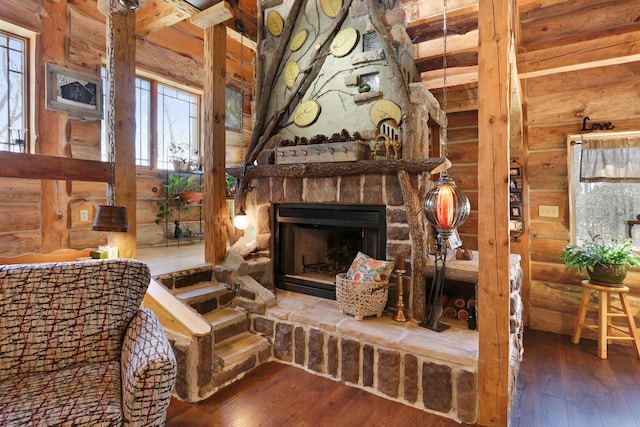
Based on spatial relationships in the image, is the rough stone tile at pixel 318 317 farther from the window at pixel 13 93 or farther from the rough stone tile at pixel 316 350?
the window at pixel 13 93

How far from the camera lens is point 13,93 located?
9.82 ft

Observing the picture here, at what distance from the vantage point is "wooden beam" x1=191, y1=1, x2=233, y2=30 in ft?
8.80

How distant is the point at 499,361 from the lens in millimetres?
1769

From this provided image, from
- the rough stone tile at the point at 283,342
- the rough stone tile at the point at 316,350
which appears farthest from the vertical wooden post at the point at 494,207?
the rough stone tile at the point at 283,342

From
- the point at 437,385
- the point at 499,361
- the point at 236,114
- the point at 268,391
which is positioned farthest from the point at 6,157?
the point at 236,114

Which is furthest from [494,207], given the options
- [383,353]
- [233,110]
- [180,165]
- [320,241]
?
[233,110]

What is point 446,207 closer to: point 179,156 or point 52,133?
point 52,133

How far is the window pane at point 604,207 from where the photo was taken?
3203 millimetres

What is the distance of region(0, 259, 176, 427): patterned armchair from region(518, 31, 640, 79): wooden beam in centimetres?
329

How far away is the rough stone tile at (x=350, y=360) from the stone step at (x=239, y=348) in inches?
25.2

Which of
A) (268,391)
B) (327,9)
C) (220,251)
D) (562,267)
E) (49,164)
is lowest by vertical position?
(268,391)

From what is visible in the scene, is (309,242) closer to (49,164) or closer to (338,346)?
(338,346)

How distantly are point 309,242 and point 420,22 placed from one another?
2137mm

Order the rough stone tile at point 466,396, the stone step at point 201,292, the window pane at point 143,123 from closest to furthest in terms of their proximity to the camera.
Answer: the rough stone tile at point 466,396 < the stone step at point 201,292 < the window pane at point 143,123
